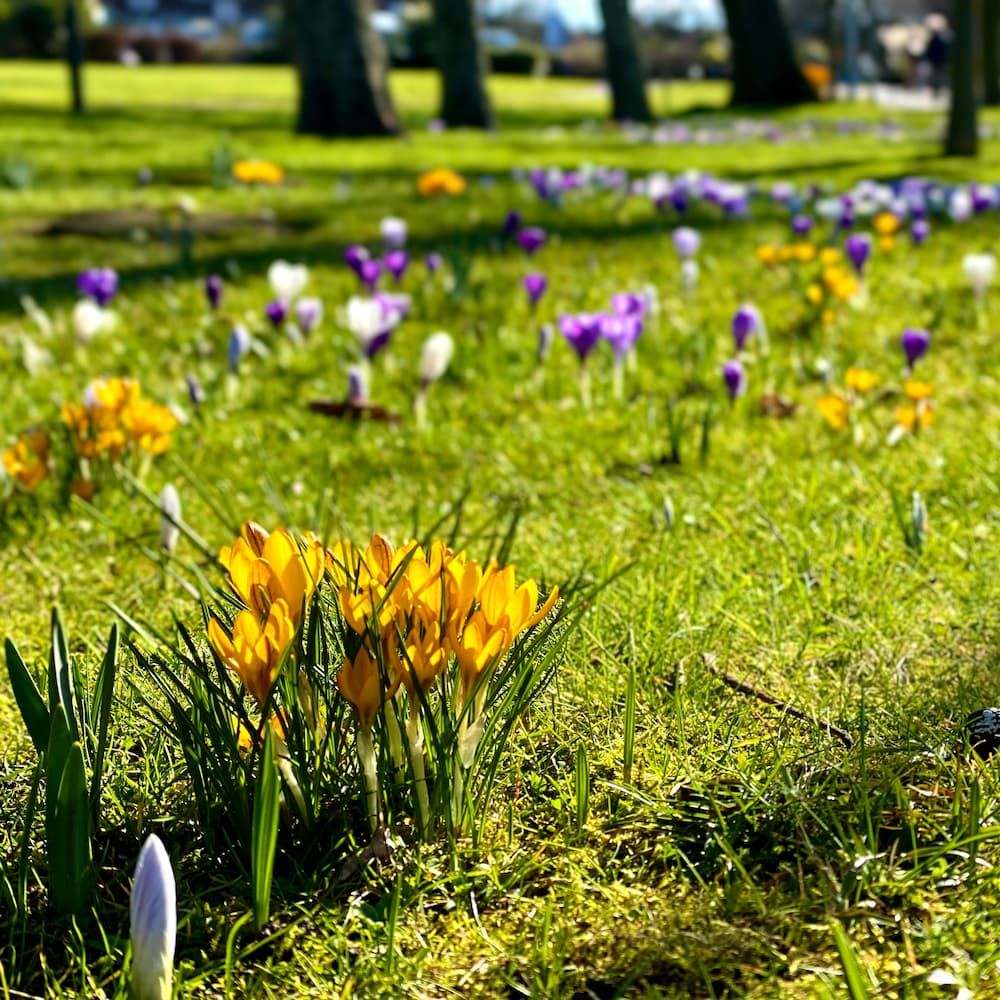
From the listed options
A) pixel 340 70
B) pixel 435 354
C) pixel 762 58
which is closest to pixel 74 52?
pixel 340 70

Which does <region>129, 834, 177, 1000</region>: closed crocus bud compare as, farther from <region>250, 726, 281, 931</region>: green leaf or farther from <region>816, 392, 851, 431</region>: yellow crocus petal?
<region>816, 392, 851, 431</region>: yellow crocus petal

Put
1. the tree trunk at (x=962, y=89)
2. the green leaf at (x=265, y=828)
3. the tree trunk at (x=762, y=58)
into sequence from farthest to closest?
1. the tree trunk at (x=762, y=58)
2. the tree trunk at (x=962, y=89)
3. the green leaf at (x=265, y=828)

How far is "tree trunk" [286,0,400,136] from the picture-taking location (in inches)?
539

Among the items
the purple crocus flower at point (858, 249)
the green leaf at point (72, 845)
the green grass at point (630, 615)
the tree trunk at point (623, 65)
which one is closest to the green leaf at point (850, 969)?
the green grass at point (630, 615)

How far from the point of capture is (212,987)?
4.93 feet

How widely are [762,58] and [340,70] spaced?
12117mm

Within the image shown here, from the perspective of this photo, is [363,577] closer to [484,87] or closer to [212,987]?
[212,987]

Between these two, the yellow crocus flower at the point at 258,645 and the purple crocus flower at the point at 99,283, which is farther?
the purple crocus flower at the point at 99,283

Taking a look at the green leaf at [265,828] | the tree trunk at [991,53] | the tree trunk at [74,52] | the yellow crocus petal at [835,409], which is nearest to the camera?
the green leaf at [265,828]

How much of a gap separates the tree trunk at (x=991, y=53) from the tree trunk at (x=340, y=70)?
10.5 meters

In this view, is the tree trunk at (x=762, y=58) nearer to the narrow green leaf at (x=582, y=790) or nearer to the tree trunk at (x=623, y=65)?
the tree trunk at (x=623, y=65)

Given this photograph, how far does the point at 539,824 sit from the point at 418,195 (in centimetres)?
824

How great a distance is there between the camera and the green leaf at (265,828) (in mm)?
1427

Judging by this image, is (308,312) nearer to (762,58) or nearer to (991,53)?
(991,53)
